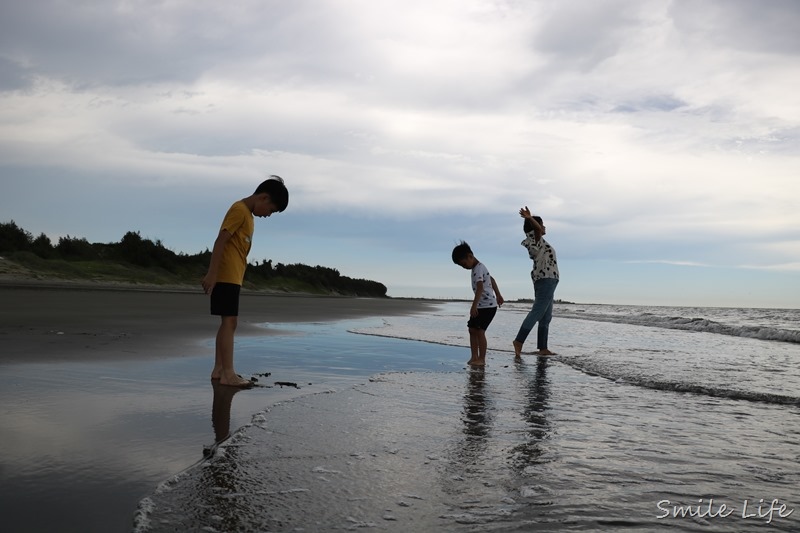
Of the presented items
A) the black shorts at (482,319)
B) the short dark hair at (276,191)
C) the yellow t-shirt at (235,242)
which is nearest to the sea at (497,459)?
the yellow t-shirt at (235,242)

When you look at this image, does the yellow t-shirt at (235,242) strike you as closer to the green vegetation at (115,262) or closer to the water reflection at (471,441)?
the water reflection at (471,441)

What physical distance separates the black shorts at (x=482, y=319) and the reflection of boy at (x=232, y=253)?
325 cm

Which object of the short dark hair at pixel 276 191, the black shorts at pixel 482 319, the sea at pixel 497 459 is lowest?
the sea at pixel 497 459

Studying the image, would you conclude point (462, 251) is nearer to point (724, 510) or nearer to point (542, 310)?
point (542, 310)

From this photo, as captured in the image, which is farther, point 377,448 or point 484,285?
point 484,285

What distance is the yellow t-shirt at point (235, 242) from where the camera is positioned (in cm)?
541

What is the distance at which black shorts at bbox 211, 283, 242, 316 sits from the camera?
533 cm

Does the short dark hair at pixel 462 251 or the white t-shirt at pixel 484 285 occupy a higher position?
the short dark hair at pixel 462 251

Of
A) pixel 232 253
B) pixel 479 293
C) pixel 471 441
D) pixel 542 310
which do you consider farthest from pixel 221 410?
pixel 542 310

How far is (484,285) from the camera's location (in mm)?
8219

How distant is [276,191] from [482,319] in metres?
3.55

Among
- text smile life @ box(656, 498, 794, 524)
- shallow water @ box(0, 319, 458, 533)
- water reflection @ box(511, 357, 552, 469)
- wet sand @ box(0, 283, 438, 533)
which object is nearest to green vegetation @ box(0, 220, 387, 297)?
wet sand @ box(0, 283, 438, 533)

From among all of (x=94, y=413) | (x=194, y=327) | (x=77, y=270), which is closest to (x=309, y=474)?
(x=94, y=413)

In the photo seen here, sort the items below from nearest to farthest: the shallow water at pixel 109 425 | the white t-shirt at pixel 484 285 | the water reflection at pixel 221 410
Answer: the shallow water at pixel 109 425 < the water reflection at pixel 221 410 < the white t-shirt at pixel 484 285
